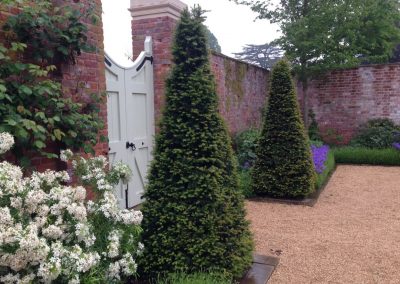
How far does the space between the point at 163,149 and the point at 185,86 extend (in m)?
0.53

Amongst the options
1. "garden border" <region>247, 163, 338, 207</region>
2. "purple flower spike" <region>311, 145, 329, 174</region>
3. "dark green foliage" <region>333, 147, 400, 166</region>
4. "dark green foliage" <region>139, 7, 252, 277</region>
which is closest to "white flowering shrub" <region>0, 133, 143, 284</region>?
"dark green foliage" <region>139, 7, 252, 277</region>

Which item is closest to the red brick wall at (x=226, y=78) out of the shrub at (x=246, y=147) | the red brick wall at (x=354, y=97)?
the shrub at (x=246, y=147)

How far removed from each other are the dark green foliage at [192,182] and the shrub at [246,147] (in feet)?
14.0

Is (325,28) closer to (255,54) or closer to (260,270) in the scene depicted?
(260,270)

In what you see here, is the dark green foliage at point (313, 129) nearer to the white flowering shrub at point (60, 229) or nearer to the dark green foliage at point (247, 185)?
the dark green foliage at point (247, 185)

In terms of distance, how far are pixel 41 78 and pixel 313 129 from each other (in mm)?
9389

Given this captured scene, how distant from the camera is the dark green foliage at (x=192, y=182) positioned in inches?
109

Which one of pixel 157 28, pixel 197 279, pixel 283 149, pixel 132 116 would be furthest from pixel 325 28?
pixel 197 279

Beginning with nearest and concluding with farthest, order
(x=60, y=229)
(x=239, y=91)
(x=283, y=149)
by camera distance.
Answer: (x=60, y=229), (x=283, y=149), (x=239, y=91)

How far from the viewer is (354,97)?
1080 cm

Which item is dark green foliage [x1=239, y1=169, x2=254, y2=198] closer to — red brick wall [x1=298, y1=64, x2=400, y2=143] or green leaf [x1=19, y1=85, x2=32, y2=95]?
green leaf [x1=19, y1=85, x2=32, y2=95]

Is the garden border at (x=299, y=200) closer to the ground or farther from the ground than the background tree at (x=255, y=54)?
closer to the ground

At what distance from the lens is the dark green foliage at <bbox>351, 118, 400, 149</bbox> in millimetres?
9914

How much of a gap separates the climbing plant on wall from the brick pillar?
2.33m
